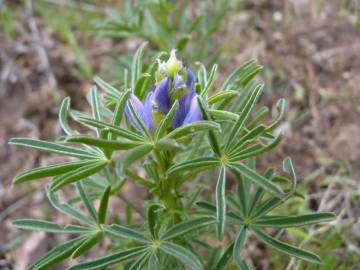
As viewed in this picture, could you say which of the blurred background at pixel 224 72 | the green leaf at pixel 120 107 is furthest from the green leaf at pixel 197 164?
the blurred background at pixel 224 72

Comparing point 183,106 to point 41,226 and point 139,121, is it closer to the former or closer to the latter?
point 139,121

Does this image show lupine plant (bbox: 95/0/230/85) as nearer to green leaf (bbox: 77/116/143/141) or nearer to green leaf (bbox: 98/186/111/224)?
green leaf (bbox: 98/186/111/224)

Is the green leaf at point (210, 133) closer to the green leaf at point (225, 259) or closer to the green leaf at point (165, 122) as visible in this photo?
the green leaf at point (165, 122)

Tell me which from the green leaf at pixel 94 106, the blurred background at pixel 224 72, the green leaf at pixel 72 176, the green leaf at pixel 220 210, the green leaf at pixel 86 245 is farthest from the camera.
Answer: the blurred background at pixel 224 72

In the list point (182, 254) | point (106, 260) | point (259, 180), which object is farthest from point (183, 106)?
point (106, 260)

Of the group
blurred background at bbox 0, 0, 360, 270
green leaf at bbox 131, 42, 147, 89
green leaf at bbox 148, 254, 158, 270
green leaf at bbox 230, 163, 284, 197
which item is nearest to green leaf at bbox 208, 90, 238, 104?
green leaf at bbox 230, 163, 284, 197

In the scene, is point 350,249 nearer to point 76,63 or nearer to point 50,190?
point 50,190
